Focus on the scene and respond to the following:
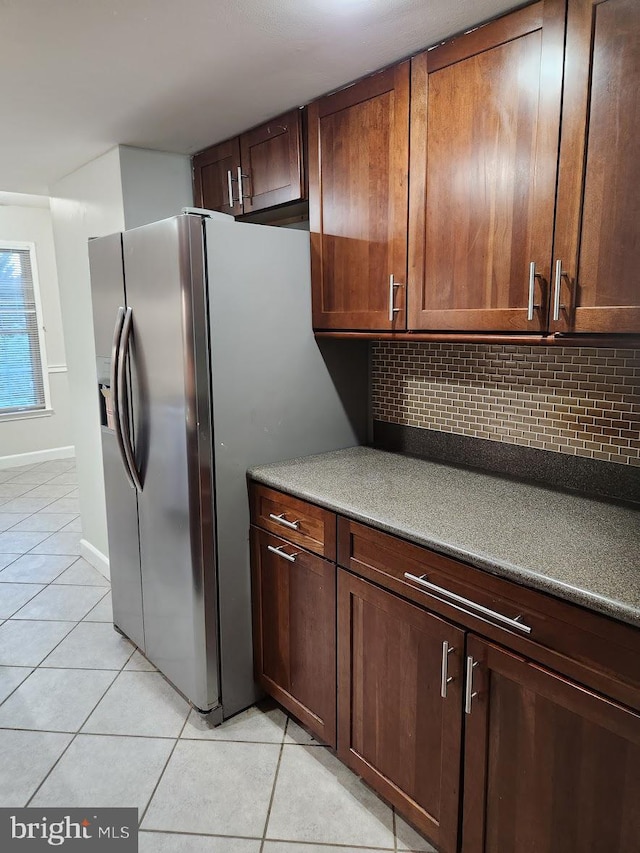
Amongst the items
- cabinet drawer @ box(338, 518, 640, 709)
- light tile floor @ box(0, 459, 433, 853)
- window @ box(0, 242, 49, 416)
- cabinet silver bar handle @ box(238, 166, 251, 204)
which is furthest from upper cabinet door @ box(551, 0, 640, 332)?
window @ box(0, 242, 49, 416)

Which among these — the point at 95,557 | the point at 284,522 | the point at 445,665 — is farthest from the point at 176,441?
the point at 95,557

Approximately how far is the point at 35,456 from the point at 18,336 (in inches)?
47.6

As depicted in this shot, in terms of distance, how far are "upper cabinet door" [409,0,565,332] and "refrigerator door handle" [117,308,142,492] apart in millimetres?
1050

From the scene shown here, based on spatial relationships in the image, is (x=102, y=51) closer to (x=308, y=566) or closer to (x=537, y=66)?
(x=537, y=66)

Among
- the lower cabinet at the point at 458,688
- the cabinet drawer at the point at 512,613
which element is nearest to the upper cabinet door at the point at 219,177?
the lower cabinet at the point at 458,688

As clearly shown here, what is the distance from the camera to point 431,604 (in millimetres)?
1476

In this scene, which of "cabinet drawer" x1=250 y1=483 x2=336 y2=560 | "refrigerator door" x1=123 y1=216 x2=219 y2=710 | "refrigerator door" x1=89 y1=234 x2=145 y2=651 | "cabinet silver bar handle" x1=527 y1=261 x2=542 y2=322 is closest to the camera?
"cabinet silver bar handle" x1=527 y1=261 x2=542 y2=322

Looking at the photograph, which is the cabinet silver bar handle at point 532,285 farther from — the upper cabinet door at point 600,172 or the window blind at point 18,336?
the window blind at point 18,336

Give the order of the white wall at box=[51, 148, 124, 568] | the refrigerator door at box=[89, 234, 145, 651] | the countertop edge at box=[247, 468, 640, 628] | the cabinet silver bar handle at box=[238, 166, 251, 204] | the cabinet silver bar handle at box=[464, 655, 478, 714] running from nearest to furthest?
the countertop edge at box=[247, 468, 640, 628]
the cabinet silver bar handle at box=[464, 655, 478, 714]
the refrigerator door at box=[89, 234, 145, 651]
the cabinet silver bar handle at box=[238, 166, 251, 204]
the white wall at box=[51, 148, 124, 568]

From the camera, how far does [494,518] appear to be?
→ 1.58 meters

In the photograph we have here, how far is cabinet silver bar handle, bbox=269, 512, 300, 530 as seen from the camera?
1902mm

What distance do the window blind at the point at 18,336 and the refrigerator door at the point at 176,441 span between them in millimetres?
4142

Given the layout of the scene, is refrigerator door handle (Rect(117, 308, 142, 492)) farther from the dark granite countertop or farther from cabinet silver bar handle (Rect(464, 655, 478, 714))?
cabinet silver bar handle (Rect(464, 655, 478, 714))

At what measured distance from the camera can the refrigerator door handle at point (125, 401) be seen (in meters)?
2.14
